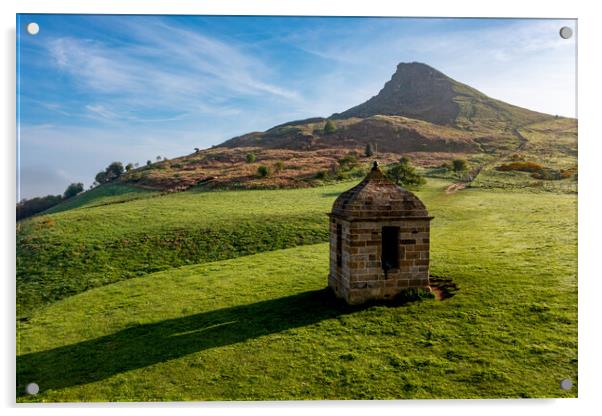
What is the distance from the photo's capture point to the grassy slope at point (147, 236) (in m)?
17.4

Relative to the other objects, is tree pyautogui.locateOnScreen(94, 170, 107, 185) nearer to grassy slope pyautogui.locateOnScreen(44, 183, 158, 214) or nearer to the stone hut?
grassy slope pyautogui.locateOnScreen(44, 183, 158, 214)

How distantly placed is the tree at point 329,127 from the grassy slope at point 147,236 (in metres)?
15.4

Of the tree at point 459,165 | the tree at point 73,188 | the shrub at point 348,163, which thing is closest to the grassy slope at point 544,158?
the tree at point 459,165

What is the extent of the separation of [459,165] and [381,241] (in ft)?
73.7

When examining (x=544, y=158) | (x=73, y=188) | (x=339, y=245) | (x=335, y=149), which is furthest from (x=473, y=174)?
(x=73, y=188)

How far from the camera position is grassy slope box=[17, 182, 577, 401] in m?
9.62

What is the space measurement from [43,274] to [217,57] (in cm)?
1136

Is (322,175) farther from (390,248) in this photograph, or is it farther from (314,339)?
(314,339)

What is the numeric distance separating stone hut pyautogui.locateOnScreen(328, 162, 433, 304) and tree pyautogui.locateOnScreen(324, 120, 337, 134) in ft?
104

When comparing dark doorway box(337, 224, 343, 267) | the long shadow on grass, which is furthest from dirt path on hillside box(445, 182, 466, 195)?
the long shadow on grass

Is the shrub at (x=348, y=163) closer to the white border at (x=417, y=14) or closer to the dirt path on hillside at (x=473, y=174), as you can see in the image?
the dirt path on hillside at (x=473, y=174)

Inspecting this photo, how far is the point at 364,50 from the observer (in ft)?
41.7

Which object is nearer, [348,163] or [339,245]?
[339,245]

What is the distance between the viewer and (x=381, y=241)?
12055mm
